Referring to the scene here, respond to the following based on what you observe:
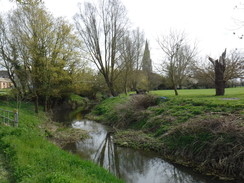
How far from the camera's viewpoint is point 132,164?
24.9 feet

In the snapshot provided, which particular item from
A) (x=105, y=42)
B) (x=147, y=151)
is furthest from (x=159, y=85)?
(x=147, y=151)

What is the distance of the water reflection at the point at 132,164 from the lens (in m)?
6.29

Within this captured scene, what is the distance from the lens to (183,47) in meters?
21.0

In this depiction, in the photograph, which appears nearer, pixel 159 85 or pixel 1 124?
pixel 1 124

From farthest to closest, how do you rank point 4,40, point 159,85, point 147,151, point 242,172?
point 159,85, point 4,40, point 147,151, point 242,172

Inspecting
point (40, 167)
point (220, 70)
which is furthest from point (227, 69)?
point (40, 167)

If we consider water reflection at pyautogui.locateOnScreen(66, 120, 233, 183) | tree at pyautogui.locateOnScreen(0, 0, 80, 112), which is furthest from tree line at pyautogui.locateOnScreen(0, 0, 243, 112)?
water reflection at pyautogui.locateOnScreen(66, 120, 233, 183)

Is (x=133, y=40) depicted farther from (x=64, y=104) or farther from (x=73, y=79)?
(x=64, y=104)

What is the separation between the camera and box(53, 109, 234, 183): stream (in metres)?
6.28

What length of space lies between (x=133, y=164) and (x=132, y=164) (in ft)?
0.14

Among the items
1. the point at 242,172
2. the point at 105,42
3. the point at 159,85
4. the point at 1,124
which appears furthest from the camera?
the point at 159,85

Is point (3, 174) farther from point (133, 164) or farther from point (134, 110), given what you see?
point (134, 110)

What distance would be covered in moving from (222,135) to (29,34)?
60.9ft

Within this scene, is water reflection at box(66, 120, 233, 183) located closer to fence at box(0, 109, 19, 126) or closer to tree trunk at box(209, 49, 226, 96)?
fence at box(0, 109, 19, 126)
